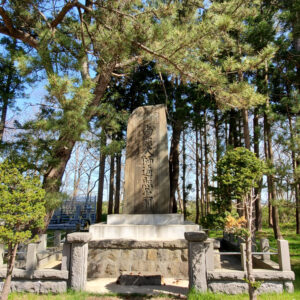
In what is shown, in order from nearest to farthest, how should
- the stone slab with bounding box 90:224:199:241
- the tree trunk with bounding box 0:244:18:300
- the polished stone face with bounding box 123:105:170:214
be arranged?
the tree trunk with bounding box 0:244:18:300
the stone slab with bounding box 90:224:199:241
the polished stone face with bounding box 123:105:170:214

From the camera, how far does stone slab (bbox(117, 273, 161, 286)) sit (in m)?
3.97

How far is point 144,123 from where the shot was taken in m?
5.64

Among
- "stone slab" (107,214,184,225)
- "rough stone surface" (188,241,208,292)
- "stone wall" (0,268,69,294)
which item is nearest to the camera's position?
"rough stone surface" (188,241,208,292)

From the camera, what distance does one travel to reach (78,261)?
371 centimetres

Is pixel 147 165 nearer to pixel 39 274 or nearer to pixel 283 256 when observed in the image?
pixel 39 274

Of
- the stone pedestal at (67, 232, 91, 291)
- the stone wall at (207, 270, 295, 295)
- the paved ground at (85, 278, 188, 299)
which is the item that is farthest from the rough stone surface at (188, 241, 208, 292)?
the stone pedestal at (67, 232, 91, 291)

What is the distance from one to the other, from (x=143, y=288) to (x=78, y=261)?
1.01 m

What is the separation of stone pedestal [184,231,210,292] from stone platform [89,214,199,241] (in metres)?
1.00

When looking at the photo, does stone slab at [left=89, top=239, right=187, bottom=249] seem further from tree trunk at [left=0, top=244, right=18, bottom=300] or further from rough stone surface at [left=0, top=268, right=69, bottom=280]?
tree trunk at [left=0, top=244, right=18, bottom=300]

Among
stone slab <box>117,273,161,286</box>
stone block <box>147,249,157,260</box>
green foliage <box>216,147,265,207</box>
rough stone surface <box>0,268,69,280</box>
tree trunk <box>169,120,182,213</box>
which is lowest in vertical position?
stone slab <box>117,273,161,286</box>

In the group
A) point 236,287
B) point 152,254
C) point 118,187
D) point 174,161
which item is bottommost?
point 236,287

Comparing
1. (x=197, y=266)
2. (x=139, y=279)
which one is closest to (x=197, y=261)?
(x=197, y=266)

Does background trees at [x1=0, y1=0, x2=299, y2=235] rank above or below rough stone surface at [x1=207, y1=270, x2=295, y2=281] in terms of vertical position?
above

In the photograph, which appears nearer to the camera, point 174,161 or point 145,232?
point 145,232
